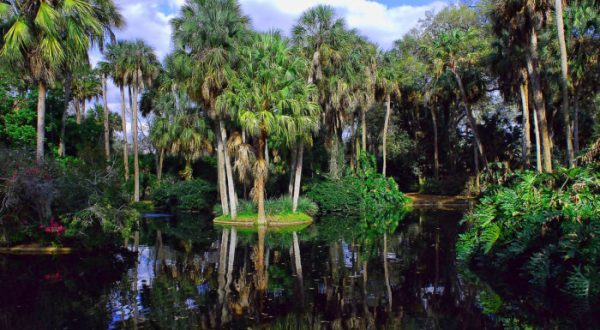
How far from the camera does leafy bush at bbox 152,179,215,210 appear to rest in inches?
1358

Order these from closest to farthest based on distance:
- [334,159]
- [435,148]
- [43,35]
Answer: [43,35], [334,159], [435,148]

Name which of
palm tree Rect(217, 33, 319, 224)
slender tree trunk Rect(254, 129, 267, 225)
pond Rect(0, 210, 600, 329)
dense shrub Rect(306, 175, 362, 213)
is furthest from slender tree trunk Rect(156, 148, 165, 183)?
pond Rect(0, 210, 600, 329)

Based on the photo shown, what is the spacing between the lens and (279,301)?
10023 millimetres

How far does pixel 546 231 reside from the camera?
1189 centimetres

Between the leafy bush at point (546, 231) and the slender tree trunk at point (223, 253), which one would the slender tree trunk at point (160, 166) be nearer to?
the slender tree trunk at point (223, 253)

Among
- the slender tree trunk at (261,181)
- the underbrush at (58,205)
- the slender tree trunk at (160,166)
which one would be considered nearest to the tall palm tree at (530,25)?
the slender tree trunk at (261,181)

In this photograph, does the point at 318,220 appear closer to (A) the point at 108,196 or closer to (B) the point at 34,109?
(A) the point at 108,196

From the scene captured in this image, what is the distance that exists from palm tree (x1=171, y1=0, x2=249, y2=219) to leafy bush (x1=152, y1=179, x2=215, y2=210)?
36.1 feet

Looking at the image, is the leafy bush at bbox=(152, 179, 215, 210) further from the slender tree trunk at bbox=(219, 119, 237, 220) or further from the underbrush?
the underbrush

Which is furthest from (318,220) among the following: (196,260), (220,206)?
(196,260)

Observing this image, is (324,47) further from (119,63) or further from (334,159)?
(119,63)

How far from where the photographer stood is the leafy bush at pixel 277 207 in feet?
86.0

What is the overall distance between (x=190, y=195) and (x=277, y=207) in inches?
405

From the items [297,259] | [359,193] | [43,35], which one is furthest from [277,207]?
[43,35]
